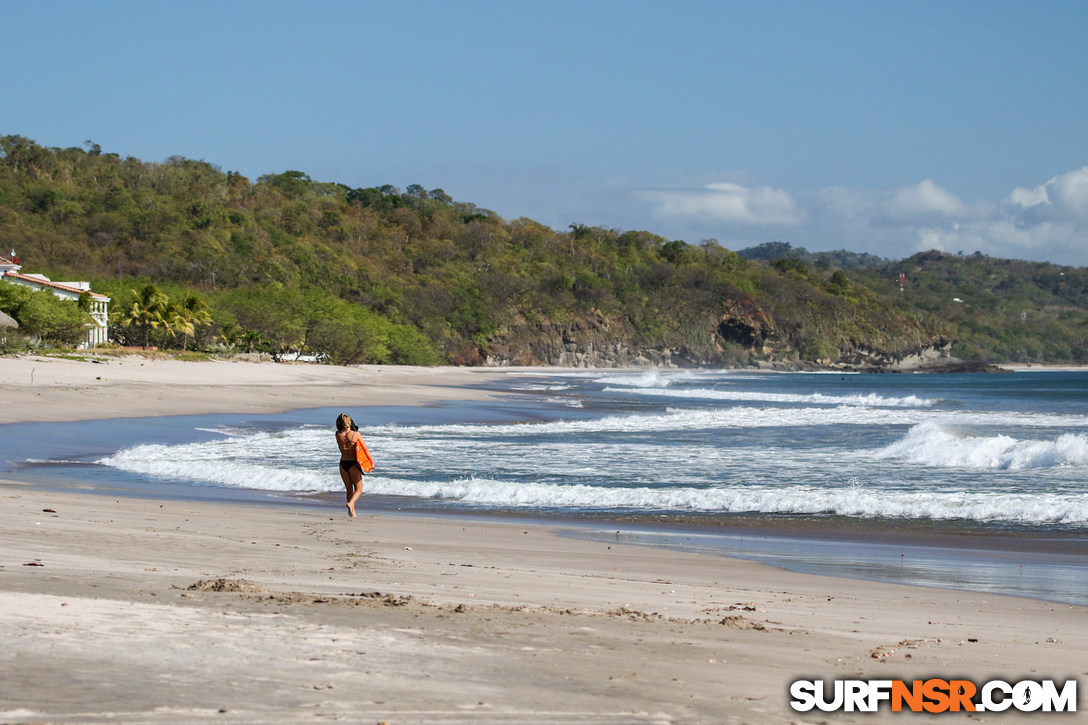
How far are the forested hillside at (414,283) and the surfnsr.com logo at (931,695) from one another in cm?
5611

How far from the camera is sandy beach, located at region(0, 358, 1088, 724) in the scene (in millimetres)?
4168

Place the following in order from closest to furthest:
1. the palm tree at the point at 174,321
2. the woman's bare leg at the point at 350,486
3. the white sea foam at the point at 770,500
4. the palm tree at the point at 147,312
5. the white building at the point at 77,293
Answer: the woman's bare leg at the point at 350,486
the white sea foam at the point at 770,500
the white building at the point at 77,293
the palm tree at the point at 174,321
the palm tree at the point at 147,312

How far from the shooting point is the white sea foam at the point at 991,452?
18.1m

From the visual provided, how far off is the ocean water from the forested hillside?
129 feet

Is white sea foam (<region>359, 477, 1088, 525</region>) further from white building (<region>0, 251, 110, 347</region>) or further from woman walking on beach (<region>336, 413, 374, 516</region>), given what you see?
white building (<region>0, 251, 110, 347</region>)

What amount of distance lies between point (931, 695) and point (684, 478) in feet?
37.1

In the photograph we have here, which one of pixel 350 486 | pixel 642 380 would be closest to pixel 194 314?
pixel 642 380

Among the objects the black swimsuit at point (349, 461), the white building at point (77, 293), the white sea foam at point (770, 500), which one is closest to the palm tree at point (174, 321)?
the white building at point (77, 293)

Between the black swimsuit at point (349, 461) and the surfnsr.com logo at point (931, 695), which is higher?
the black swimsuit at point (349, 461)

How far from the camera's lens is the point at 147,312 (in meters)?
56.2

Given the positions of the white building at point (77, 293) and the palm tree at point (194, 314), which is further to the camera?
the palm tree at point (194, 314)

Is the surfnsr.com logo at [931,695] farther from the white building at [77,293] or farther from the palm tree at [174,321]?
the palm tree at [174,321]

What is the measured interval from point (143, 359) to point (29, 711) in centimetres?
4383

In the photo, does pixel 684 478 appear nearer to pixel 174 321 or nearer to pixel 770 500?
pixel 770 500
